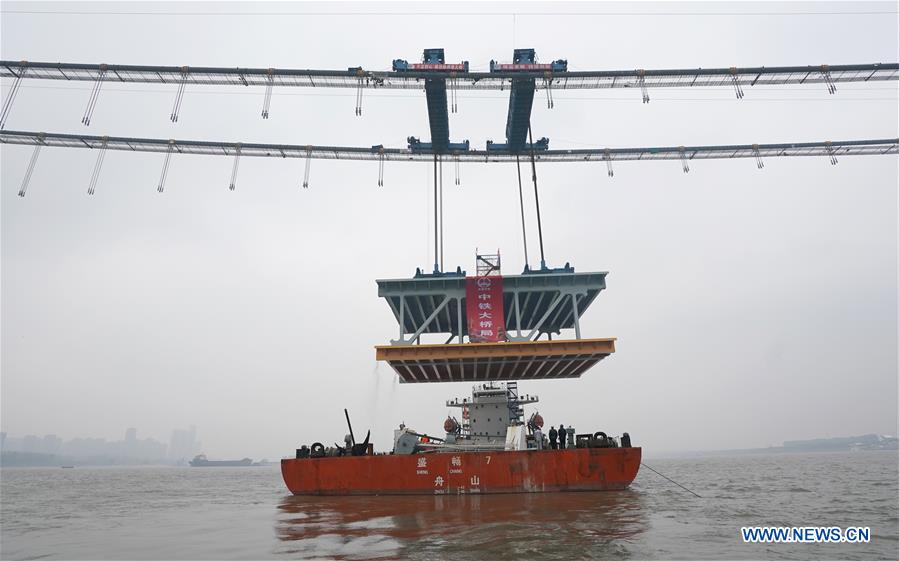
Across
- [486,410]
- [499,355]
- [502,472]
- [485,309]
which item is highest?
[485,309]

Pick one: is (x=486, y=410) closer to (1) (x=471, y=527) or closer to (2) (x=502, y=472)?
(2) (x=502, y=472)

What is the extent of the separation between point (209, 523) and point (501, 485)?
1371cm

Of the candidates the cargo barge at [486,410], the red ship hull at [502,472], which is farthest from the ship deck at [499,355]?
the red ship hull at [502,472]

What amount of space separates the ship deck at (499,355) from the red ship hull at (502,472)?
6078 mm

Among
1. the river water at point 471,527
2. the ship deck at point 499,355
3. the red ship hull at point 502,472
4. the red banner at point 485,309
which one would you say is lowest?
the river water at point 471,527

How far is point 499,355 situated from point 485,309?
4003mm

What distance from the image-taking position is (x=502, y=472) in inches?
1013

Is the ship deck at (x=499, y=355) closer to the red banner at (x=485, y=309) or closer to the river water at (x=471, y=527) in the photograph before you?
the red banner at (x=485, y=309)

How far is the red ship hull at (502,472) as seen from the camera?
2566cm

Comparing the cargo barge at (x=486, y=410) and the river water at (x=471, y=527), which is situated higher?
the cargo barge at (x=486, y=410)

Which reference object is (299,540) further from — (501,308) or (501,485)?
(501,308)

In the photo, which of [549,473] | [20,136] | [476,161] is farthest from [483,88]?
[20,136]

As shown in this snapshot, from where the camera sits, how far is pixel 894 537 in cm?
1375

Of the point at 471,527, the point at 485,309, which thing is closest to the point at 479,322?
the point at 485,309
